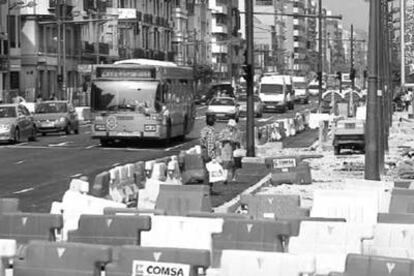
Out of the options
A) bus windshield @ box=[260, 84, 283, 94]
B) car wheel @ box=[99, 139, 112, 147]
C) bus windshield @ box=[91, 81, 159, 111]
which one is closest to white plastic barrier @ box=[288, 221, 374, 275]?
bus windshield @ box=[91, 81, 159, 111]

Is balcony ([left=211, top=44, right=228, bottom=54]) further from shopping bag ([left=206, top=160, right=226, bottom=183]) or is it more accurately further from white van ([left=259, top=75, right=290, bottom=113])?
shopping bag ([left=206, top=160, right=226, bottom=183])

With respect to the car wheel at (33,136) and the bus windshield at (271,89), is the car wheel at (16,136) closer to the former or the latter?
the car wheel at (33,136)

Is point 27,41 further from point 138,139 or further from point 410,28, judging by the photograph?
point 410,28

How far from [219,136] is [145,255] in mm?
15491

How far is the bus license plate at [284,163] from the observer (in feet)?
73.9

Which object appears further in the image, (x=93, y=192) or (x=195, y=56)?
(x=195, y=56)

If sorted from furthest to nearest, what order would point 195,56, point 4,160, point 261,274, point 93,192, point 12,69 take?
point 195,56, point 12,69, point 4,160, point 93,192, point 261,274

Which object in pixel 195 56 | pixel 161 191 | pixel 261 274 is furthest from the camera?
pixel 195 56

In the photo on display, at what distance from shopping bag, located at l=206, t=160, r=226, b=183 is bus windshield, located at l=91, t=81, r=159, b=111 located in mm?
14158

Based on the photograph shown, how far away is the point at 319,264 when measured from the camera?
891 centimetres

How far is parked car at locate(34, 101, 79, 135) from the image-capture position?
46.4 metres

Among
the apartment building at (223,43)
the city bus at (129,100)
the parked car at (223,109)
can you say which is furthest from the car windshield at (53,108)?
the apartment building at (223,43)

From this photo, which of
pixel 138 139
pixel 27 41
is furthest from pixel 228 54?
pixel 138 139

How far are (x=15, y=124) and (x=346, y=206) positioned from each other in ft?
90.6
